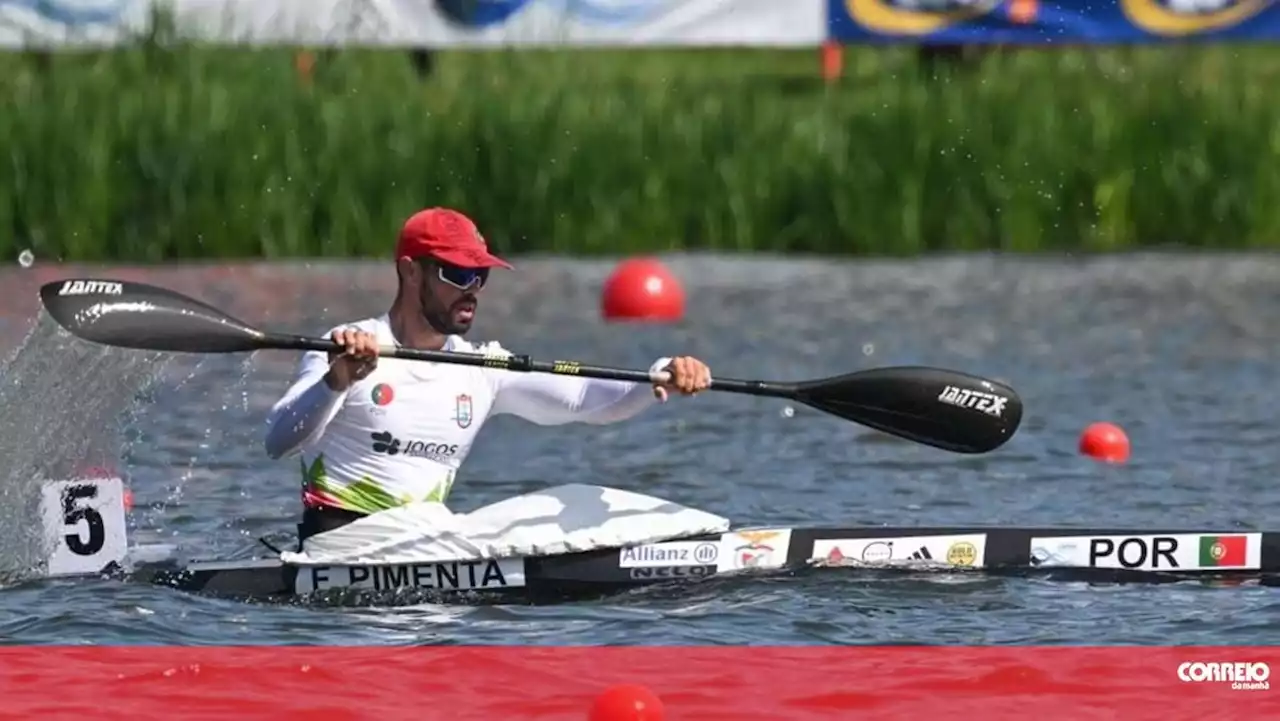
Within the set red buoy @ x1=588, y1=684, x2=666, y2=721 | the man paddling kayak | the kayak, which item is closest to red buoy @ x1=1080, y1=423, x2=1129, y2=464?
the kayak

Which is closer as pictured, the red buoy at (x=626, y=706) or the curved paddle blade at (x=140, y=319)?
the red buoy at (x=626, y=706)

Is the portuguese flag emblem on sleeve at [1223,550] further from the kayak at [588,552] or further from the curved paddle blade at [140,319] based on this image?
the curved paddle blade at [140,319]

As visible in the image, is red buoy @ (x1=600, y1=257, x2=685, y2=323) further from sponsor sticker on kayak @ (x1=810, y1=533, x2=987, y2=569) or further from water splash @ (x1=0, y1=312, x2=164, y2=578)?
sponsor sticker on kayak @ (x1=810, y1=533, x2=987, y2=569)

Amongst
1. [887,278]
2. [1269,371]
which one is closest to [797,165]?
[887,278]

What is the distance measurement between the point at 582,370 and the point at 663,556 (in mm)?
725

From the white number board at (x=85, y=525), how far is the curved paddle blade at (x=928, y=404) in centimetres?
258

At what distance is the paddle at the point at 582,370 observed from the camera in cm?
990

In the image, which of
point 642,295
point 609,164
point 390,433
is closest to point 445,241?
point 390,433

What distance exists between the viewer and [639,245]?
19.3m

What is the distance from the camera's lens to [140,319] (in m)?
10.0

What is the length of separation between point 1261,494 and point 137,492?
4955 mm

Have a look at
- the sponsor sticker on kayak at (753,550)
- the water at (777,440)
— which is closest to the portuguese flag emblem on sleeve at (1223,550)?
the water at (777,440)

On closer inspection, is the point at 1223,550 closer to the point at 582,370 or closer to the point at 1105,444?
the point at 582,370

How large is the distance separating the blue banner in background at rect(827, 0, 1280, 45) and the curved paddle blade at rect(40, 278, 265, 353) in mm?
11323
